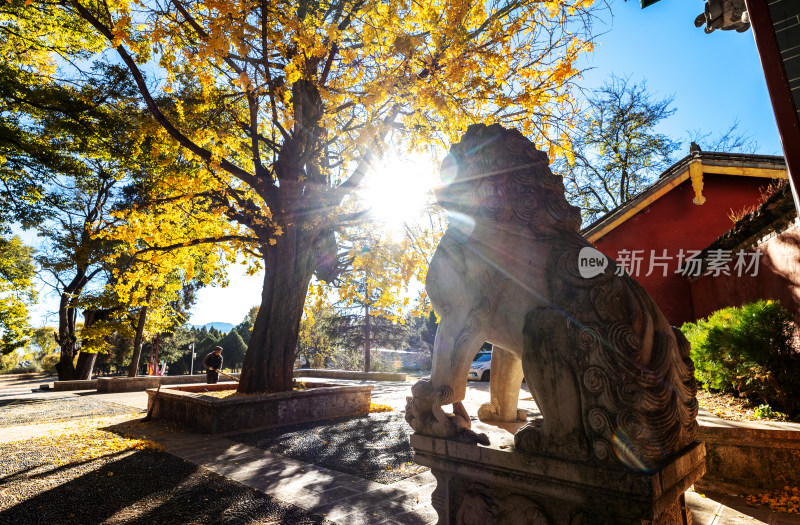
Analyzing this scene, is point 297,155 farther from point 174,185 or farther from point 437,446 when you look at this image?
point 437,446

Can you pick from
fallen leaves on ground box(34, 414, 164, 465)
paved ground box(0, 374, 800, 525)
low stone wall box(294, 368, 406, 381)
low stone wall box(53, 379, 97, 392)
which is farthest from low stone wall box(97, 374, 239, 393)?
paved ground box(0, 374, 800, 525)

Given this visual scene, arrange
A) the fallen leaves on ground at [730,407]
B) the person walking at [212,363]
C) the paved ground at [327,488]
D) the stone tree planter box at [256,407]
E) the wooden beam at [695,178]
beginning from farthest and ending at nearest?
1. the person walking at [212,363]
2. the wooden beam at [695,178]
3. the stone tree planter box at [256,407]
4. the fallen leaves on ground at [730,407]
5. the paved ground at [327,488]

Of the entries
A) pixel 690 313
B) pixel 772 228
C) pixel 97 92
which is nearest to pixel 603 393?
pixel 772 228

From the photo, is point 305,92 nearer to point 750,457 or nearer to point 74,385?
point 750,457

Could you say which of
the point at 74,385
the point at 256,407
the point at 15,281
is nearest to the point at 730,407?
the point at 256,407

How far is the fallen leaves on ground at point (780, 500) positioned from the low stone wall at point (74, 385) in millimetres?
21803

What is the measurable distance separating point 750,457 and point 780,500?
0.34 meters

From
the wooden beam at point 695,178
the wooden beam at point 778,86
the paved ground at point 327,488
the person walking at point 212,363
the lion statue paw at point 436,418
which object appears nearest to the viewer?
the lion statue paw at point 436,418

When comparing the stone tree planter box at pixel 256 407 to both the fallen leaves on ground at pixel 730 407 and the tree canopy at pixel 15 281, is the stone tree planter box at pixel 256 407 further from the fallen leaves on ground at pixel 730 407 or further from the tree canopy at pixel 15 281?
the tree canopy at pixel 15 281

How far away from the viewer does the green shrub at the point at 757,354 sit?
489cm

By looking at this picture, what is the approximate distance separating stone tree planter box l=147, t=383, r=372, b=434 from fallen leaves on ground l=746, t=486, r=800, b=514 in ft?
23.2

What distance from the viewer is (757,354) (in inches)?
203

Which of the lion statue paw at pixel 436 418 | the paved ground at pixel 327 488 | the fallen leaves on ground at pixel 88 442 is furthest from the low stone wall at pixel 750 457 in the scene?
the fallen leaves on ground at pixel 88 442

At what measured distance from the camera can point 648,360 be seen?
76.1 inches
